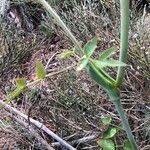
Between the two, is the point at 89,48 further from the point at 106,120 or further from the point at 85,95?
the point at 85,95

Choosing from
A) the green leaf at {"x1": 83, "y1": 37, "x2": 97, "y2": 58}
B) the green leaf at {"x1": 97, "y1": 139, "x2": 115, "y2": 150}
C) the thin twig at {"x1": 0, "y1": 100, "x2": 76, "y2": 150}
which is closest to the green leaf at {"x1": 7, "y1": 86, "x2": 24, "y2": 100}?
the green leaf at {"x1": 83, "y1": 37, "x2": 97, "y2": 58}

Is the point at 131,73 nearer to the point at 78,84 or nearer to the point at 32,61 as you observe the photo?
the point at 78,84

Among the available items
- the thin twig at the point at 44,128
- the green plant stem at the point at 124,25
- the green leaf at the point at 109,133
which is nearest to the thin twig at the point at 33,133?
the thin twig at the point at 44,128

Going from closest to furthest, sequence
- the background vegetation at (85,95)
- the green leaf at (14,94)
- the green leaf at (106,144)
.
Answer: the green leaf at (14,94), the green leaf at (106,144), the background vegetation at (85,95)

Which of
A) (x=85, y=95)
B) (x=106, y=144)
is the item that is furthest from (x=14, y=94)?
(x=85, y=95)

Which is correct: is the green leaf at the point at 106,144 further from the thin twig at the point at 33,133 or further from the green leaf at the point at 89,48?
the green leaf at the point at 89,48

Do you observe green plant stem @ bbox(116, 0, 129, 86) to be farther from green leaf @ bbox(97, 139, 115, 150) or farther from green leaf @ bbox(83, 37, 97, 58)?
green leaf @ bbox(97, 139, 115, 150)

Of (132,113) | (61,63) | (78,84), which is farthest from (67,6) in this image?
(132,113)

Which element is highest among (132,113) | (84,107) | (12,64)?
(12,64)
